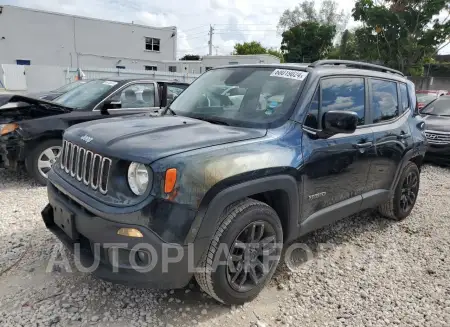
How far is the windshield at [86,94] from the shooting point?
5715 mm

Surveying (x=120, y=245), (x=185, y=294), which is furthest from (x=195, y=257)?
(x=185, y=294)

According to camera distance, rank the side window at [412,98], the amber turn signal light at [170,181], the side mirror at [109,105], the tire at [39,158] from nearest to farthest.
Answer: the amber turn signal light at [170,181], the side window at [412,98], the tire at [39,158], the side mirror at [109,105]

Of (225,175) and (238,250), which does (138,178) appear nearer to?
(225,175)

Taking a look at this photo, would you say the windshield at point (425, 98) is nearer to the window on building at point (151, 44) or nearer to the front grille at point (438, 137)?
the front grille at point (438, 137)

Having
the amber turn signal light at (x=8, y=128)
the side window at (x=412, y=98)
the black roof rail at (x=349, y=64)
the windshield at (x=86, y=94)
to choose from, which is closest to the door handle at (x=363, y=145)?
the black roof rail at (x=349, y=64)

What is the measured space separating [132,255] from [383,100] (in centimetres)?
316

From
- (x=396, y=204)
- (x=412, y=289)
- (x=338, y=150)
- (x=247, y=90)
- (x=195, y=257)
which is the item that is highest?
(x=247, y=90)

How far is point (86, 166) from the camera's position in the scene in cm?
261

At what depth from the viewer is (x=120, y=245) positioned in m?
2.30

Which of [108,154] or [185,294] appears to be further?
[185,294]

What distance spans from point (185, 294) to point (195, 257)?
670mm

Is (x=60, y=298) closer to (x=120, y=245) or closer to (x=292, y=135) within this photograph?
(x=120, y=245)

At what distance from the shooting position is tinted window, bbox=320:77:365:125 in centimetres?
329

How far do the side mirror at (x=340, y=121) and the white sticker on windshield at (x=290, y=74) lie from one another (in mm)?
429
